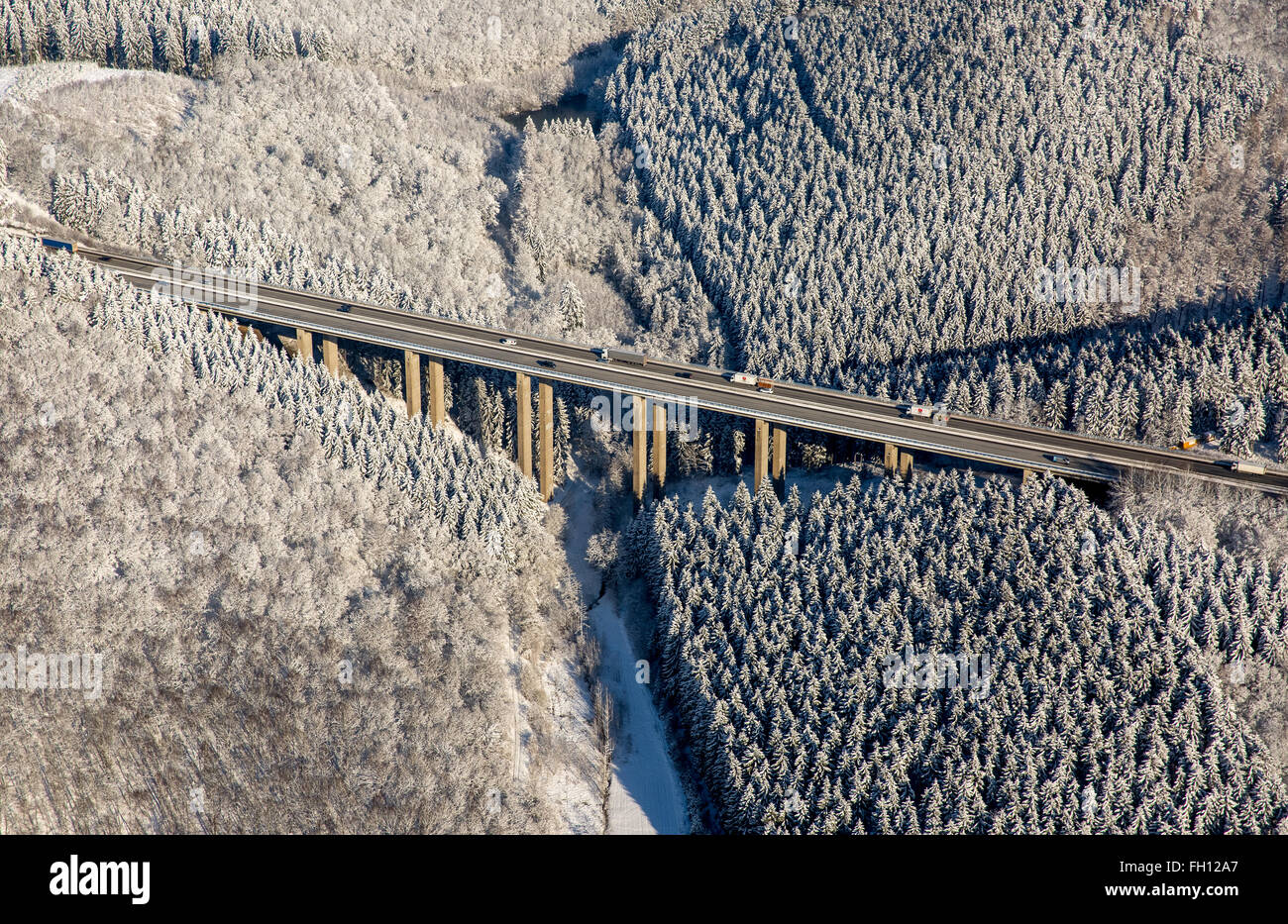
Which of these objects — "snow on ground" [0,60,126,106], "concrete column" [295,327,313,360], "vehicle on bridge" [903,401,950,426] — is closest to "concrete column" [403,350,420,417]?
"concrete column" [295,327,313,360]

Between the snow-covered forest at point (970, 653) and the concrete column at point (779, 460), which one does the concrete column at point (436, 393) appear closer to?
the snow-covered forest at point (970, 653)

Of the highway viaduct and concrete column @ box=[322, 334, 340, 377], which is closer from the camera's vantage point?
the highway viaduct

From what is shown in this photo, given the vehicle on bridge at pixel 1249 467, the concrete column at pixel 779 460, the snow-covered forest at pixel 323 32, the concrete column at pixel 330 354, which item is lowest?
the concrete column at pixel 779 460

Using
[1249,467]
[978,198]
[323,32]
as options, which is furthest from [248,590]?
[323,32]

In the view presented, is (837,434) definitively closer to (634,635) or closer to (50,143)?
(634,635)

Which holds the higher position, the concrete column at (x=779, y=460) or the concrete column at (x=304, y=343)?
the concrete column at (x=304, y=343)

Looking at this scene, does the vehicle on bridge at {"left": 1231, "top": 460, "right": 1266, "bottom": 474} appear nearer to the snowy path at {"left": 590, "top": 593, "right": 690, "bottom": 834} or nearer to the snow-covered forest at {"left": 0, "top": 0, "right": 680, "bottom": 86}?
the snowy path at {"left": 590, "top": 593, "right": 690, "bottom": 834}

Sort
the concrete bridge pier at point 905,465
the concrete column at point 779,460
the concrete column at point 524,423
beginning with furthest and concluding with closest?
the concrete column at point 524,423, the concrete column at point 779,460, the concrete bridge pier at point 905,465

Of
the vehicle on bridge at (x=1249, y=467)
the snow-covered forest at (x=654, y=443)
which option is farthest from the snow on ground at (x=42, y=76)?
the vehicle on bridge at (x=1249, y=467)
